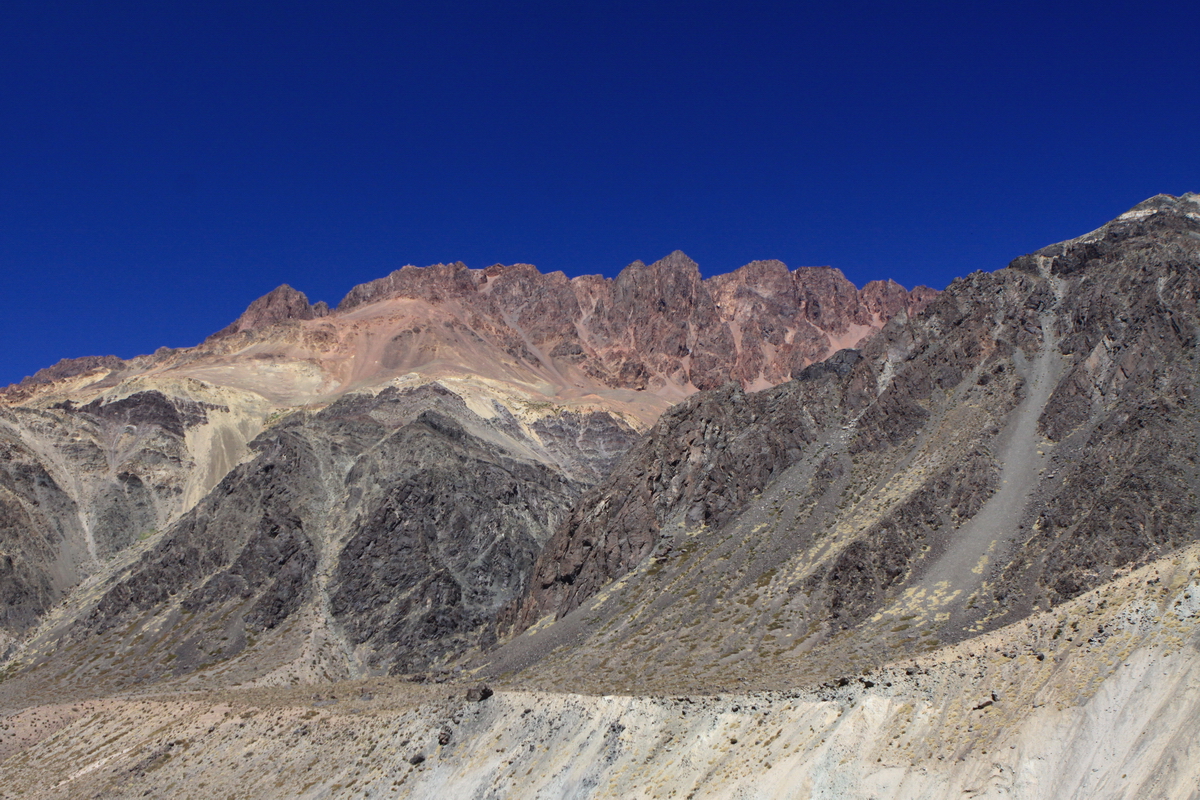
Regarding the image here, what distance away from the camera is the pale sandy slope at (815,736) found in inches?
982

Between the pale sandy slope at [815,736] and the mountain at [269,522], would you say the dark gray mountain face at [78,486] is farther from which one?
the pale sandy slope at [815,736]

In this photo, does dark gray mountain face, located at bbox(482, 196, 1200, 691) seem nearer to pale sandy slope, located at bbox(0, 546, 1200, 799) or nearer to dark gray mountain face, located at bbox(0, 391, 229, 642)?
pale sandy slope, located at bbox(0, 546, 1200, 799)

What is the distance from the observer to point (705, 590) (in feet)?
225

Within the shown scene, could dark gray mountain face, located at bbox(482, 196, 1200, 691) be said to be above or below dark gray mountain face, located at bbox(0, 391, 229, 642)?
below

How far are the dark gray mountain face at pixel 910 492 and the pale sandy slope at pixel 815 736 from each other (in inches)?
423

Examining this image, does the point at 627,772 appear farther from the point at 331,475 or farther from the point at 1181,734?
the point at 331,475

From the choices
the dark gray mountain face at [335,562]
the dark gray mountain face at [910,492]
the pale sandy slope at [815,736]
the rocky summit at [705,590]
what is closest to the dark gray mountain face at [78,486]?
the rocky summit at [705,590]

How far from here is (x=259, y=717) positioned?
55594 mm

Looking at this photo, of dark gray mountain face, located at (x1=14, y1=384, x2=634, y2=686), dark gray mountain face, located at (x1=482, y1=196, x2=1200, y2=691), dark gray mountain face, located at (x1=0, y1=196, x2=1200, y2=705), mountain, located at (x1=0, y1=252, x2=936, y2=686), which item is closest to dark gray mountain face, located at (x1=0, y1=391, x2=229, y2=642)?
mountain, located at (x1=0, y1=252, x2=936, y2=686)

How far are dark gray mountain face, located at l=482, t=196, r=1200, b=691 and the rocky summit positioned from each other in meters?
0.34

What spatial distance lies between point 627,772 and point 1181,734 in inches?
846

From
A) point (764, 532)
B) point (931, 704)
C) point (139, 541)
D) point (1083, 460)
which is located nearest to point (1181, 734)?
point (931, 704)

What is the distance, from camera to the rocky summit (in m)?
29.3

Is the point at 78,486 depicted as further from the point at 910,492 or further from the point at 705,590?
the point at 910,492
